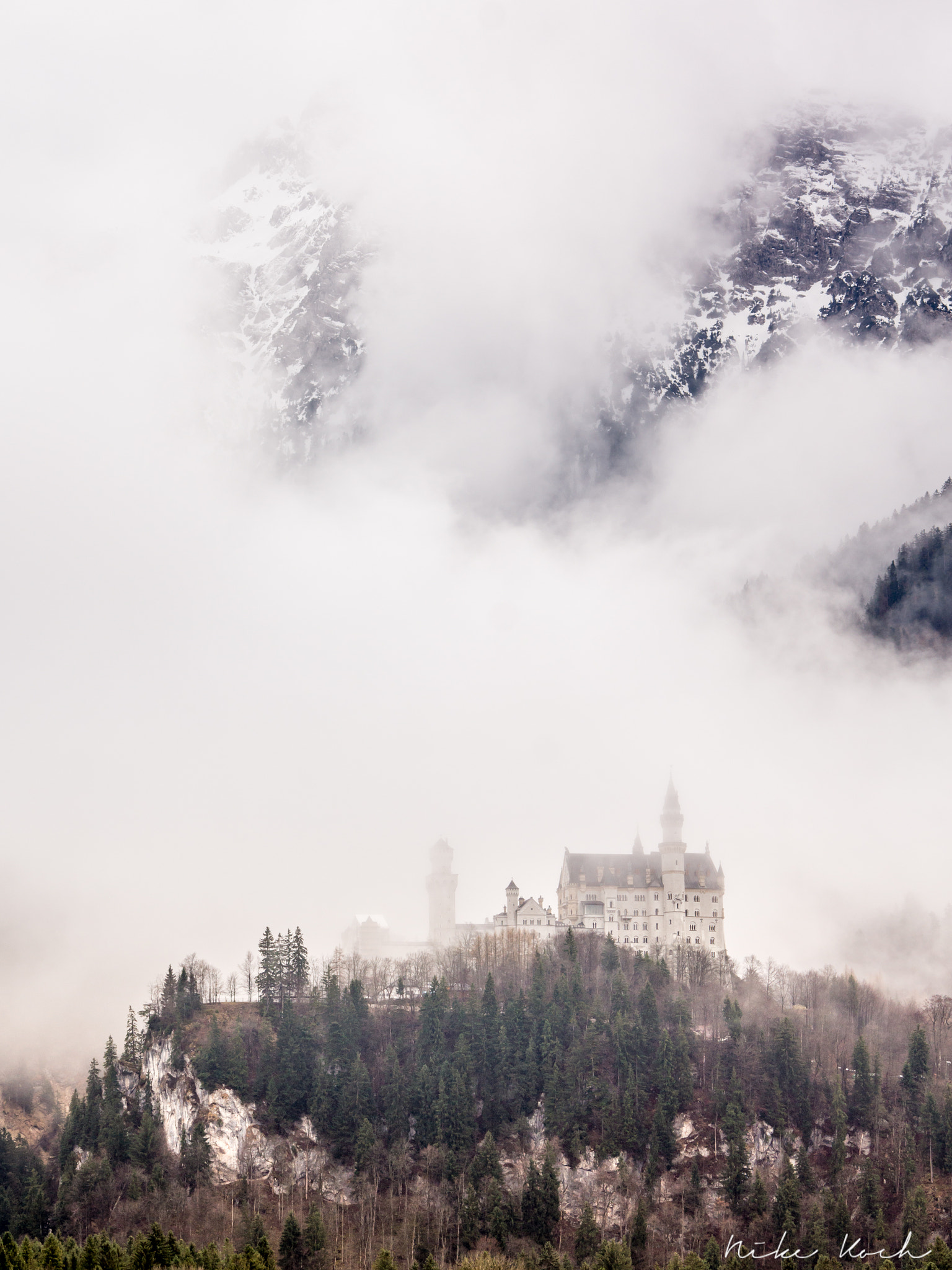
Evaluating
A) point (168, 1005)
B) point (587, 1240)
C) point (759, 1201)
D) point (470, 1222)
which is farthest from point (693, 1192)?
point (168, 1005)

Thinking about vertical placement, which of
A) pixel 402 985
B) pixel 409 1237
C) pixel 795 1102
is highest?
pixel 402 985

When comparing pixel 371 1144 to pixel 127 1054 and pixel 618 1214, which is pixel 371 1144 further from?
pixel 127 1054

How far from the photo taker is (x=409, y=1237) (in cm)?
14450

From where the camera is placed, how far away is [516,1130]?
6334 inches

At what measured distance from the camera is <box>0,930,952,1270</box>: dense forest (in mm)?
142750

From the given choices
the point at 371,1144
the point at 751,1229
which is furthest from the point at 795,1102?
the point at 371,1144

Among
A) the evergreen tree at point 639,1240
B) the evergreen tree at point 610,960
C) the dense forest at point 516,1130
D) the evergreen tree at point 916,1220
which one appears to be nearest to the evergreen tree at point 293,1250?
the dense forest at point 516,1130

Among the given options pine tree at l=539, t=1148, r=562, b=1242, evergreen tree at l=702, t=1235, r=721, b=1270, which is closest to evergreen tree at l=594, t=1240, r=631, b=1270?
evergreen tree at l=702, t=1235, r=721, b=1270

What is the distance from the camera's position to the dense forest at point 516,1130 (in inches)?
5620

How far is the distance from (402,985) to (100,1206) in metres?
47.5
